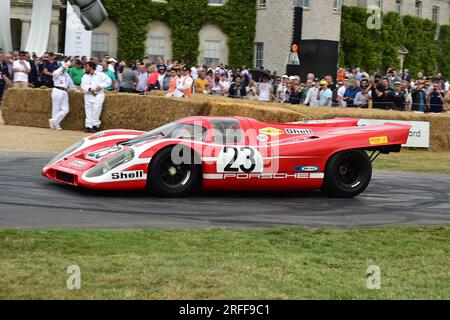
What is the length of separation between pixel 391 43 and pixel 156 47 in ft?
48.9

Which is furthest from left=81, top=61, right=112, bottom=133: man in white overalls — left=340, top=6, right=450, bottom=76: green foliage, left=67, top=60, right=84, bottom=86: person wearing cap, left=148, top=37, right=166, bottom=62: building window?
left=340, top=6, right=450, bottom=76: green foliage

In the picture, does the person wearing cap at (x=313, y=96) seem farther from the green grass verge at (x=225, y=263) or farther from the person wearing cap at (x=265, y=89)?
the green grass verge at (x=225, y=263)

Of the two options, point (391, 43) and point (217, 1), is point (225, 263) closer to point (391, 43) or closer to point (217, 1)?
point (217, 1)

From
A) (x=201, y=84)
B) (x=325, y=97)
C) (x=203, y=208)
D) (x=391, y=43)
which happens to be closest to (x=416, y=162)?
(x=325, y=97)

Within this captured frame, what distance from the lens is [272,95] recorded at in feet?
82.3

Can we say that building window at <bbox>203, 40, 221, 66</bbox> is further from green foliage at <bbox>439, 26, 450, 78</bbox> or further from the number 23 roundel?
the number 23 roundel

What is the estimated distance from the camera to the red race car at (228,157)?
11.2 metres

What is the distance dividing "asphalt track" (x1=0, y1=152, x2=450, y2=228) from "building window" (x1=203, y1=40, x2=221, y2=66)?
33.2m

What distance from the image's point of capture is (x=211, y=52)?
1818 inches

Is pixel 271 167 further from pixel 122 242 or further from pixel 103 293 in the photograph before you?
pixel 103 293

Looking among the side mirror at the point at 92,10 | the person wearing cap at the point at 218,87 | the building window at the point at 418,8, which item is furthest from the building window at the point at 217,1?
the side mirror at the point at 92,10

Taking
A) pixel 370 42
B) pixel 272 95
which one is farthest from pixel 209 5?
pixel 272 95
